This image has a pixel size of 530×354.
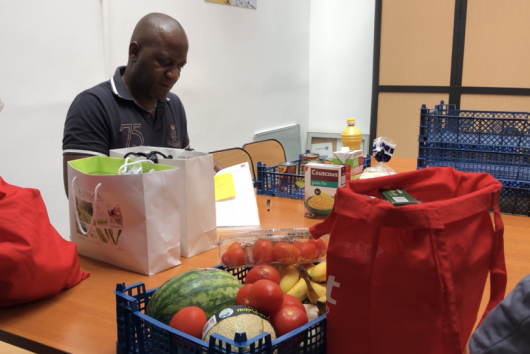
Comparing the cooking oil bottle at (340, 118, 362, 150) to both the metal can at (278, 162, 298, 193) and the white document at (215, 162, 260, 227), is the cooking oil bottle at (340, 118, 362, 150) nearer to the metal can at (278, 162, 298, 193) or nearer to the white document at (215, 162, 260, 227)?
the metal can at (278, 162, 298, 193)

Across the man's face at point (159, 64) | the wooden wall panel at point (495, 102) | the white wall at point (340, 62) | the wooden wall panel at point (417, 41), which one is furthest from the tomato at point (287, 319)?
the white wall at point (340, 62)

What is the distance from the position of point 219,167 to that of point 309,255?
3.24ft

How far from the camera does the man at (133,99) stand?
5.57 ft

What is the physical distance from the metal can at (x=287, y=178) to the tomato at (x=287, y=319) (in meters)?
1.19

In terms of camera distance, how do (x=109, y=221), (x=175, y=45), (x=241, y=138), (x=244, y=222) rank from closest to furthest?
(x=109, y=221) → (x=244, y=222) → (x=175, y=45) → (x=241, y=138)

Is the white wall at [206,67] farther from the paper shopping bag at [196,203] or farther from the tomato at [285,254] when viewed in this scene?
the tomato at [285,254]

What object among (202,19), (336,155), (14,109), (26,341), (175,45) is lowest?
(26,341)

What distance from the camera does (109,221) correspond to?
1122 millimetres

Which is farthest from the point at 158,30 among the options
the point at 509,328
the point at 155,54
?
the point at 509,328

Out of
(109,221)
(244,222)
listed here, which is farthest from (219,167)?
(109,221)

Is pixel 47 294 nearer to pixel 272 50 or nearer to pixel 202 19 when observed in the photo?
pixel 202 19

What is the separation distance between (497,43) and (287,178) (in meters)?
2.48

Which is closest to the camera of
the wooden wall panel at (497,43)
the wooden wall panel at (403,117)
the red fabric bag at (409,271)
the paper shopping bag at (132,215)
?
the red fabric bag at (409,271)

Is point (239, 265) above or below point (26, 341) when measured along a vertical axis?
above
